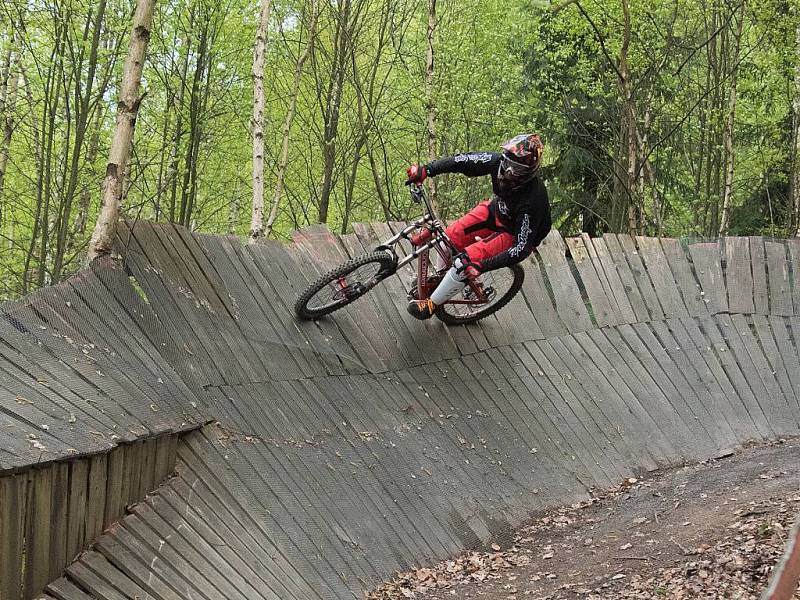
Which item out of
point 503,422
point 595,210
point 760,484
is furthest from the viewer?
point 595,210

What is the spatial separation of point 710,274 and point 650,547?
5234 millimetres

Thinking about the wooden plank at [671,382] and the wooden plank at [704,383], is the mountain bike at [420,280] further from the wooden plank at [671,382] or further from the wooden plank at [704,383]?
the wooden plank at [704,383]

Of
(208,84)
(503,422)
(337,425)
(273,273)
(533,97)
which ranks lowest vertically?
(503,422)

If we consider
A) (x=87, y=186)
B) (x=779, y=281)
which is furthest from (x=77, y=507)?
(x=87, y=186)

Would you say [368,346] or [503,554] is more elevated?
[368,346]

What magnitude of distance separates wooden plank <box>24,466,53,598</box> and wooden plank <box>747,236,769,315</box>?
8808 mm

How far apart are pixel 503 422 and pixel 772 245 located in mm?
5134

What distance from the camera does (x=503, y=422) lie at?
7.59 meters

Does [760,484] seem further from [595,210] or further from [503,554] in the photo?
[595,210]

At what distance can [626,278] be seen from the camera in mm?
9773

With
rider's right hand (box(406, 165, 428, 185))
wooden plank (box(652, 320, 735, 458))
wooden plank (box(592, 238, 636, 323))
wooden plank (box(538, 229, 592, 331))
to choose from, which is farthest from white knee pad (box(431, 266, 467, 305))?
wooden plank (box(652, 320, 735, 458))

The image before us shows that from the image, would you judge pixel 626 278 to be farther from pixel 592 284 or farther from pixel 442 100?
pixel 442 100

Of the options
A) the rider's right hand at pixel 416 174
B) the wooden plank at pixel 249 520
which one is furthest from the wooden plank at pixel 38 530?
the rider's right hand at pixel 416 174

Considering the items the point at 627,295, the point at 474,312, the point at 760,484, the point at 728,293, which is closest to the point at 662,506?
the point at 760,484
